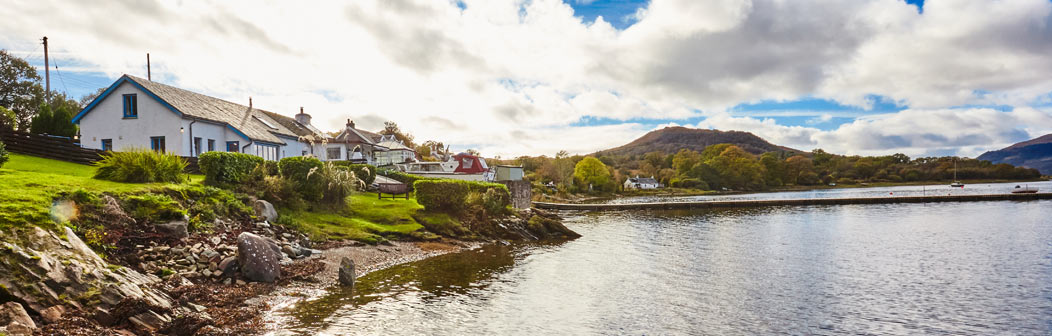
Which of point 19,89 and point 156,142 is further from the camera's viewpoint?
point 19,89

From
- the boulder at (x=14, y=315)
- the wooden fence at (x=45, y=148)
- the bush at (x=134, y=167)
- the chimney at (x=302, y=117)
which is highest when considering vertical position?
the chimney at (x=302, y=117)

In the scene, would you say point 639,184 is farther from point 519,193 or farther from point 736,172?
point 519,193

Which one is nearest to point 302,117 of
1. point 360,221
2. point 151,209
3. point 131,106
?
point 131,106

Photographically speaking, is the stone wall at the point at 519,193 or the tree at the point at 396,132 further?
the tree at the point at 396,132

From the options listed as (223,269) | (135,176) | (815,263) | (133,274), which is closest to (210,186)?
(135,176)

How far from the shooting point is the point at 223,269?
1452cm

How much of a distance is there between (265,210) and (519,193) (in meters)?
39.1

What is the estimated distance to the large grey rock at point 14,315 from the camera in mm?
8204

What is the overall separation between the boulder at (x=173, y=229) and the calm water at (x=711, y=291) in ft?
18.1

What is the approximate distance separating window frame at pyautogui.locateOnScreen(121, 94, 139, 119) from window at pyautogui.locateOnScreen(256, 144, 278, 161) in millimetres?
8548

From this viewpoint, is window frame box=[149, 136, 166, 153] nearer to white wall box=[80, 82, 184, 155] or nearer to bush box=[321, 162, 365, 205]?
white wall box=[80, 82, 184, 155]

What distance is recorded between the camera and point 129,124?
117ft

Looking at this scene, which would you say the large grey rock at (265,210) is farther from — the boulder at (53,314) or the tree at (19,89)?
the tree at (19,89)

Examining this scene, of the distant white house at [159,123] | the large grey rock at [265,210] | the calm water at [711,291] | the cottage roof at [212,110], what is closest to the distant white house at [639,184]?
the cottage roof at [212,110]
